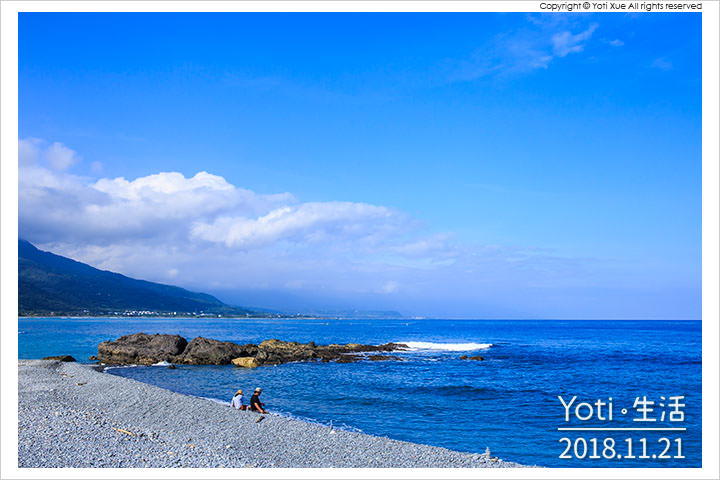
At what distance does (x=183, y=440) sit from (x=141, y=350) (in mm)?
33125

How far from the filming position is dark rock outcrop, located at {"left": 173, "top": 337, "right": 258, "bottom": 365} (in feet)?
138

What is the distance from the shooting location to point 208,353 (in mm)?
42312

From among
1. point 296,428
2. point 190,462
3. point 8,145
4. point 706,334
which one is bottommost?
point 296,428

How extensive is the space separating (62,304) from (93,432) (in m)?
197

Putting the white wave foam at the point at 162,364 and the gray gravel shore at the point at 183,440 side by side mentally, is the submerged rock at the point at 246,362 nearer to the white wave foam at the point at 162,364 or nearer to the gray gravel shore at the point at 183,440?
the white wave foam at the point at 162,364

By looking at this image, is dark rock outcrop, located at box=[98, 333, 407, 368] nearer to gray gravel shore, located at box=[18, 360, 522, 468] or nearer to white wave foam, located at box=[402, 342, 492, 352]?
gray gravel shore, located at box=[18, 360, 522, 468]

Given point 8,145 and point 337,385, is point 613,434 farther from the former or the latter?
point 8,145

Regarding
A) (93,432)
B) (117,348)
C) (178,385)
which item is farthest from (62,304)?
A: (93,432)

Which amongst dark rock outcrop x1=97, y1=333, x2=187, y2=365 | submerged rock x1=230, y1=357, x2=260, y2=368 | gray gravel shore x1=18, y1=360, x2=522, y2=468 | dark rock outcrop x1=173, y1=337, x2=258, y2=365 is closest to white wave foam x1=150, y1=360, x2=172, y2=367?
dark rock outcrop x1=97, y1=333, x2=187, y2=365

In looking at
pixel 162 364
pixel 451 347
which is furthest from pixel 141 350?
pixel 451 347

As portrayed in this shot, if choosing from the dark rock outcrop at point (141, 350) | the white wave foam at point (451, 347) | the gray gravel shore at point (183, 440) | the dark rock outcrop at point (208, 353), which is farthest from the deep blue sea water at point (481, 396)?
the white wave foam at point (451, 347)

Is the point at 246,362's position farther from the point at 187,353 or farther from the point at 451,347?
the point at 451,347

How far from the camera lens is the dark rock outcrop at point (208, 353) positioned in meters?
42.0

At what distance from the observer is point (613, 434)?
17750mm
